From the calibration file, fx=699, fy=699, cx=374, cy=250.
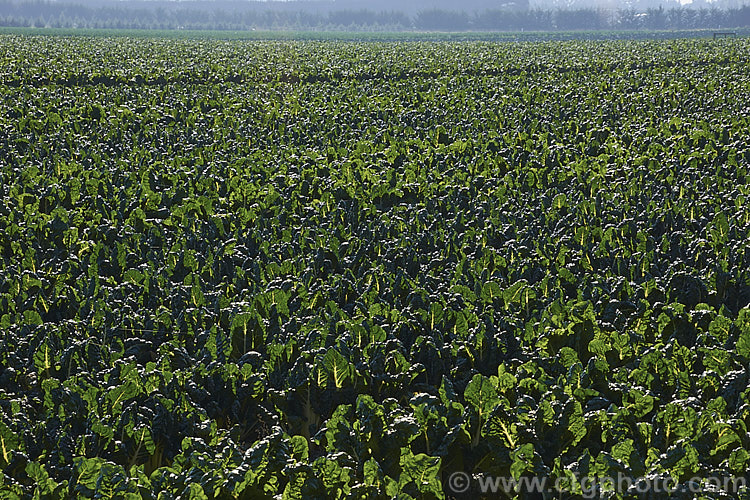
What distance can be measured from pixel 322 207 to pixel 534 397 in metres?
4.17

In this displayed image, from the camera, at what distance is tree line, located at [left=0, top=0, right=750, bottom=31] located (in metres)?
121

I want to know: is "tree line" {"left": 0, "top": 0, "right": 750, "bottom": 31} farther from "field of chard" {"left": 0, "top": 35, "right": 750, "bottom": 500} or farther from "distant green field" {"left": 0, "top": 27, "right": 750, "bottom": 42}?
"field of chard" {"left": 0, "top": 35, "right": 750, "bottom": 500}

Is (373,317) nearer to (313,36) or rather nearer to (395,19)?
(313,36)

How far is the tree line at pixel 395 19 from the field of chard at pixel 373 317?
118m

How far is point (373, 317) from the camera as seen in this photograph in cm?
454

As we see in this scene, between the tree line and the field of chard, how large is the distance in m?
118

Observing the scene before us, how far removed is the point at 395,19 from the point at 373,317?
145 metres

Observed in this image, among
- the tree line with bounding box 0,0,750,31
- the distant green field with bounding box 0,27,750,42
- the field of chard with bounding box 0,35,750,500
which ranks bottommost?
the field of chard with bounding box 0,35,750,500

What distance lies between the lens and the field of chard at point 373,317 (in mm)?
3211

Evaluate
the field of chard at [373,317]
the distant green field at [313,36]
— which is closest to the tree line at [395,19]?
the distant green field at [313,36]

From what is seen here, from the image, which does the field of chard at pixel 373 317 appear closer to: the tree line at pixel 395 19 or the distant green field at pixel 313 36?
the distant green field at pixel 313 36

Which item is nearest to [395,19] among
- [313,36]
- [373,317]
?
[313,36]

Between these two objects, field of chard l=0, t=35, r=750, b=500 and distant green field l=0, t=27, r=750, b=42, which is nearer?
field of chard l=0, t=35, r=750, b=500

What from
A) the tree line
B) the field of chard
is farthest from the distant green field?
the field of chard
